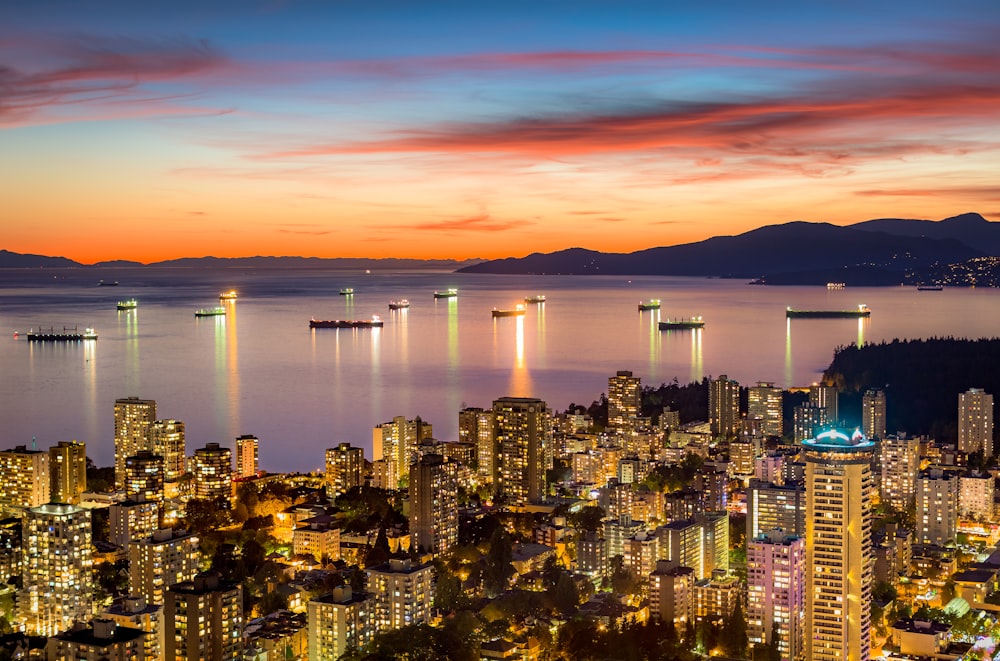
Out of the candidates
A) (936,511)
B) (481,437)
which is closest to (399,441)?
(481,437)

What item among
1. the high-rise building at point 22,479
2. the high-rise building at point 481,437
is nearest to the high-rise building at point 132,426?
the high-rise building at point 22,479

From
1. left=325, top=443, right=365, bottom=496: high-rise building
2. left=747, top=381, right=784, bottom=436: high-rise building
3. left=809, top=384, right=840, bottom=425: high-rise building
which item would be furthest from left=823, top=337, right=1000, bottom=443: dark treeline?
left=325, top=443, right=365, bottom=496: high-rise building

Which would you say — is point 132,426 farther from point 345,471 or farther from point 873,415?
point 873,415

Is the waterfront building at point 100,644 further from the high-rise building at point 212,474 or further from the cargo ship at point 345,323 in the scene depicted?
the cargo ship at point 345,323

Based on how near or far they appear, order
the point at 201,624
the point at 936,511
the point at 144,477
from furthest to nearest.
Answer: the point at 144,477
the point at 936,511
the point at 201,624

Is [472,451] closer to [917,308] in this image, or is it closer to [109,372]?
[109,372]

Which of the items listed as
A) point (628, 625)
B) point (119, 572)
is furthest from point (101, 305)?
point (628, 625)
